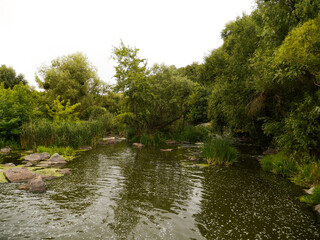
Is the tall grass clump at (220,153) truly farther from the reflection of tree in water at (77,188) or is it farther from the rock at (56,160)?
the rock at (56,160)

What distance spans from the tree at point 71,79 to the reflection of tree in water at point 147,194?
22.1 meters

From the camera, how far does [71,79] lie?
31.1 metres

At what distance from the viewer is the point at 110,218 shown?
5.87 m

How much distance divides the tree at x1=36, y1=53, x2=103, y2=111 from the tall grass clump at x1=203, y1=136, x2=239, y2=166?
24.0m

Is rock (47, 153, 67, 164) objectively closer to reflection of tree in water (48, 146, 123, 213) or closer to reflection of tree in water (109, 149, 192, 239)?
reflection of tree in water (48, 146, 123, 213)

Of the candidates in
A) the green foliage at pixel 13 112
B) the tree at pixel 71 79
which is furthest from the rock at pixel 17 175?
the tree at pixel 71 79

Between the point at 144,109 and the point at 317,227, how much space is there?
20292 millimetres

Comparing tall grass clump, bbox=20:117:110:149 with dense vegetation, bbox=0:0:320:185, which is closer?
dense vegetation, bbox=0:0:320:185

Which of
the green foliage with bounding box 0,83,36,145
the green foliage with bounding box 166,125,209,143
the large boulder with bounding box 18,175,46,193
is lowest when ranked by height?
the large boulder with bounding box 18,175,46,193

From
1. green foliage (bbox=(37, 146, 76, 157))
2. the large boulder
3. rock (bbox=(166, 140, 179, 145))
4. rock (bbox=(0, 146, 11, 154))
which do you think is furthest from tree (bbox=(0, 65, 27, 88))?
the large boulder

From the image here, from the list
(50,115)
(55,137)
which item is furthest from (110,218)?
(50,115)

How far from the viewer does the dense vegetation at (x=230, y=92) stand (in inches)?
348

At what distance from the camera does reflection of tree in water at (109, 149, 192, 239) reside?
5.82 m

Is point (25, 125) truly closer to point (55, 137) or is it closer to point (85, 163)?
point (55, 137)
